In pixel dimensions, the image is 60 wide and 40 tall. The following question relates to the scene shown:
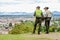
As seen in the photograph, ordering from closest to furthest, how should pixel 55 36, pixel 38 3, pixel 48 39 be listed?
pixel 48 39 → pixel 55 36 → pixel 38 3

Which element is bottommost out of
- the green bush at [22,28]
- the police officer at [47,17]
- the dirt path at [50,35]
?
the dirt path at [50,35]

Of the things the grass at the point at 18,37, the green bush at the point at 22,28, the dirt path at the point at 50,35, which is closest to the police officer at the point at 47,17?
the dirt path at the point at 50,35

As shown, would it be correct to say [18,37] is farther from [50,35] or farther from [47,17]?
[47,17]

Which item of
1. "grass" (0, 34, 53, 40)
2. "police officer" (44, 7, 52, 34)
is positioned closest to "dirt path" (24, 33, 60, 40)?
"grass" (0, 34, 53, 40)

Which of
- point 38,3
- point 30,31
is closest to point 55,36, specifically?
point 30,31

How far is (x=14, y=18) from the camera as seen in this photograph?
313 inches

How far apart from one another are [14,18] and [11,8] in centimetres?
46

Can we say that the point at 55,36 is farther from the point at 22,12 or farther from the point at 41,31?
the point at 22,12

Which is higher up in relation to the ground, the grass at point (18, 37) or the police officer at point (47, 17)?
the police officer at point (47, 17)

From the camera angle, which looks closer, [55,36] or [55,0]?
[55,36]

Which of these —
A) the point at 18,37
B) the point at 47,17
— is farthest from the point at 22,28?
the point at 47,17

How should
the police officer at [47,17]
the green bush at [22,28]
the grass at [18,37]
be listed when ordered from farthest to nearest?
1. the green bush at [22,28]
2. the police officer at [47,17]
3. the grass at [18,37]

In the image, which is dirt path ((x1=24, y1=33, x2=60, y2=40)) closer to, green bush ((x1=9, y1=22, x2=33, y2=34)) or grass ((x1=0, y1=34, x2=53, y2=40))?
grass ((x1=0, y1=34, x2=53, y2=40))

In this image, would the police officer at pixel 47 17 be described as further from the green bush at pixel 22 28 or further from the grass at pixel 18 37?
the grass at pixel 18 37
